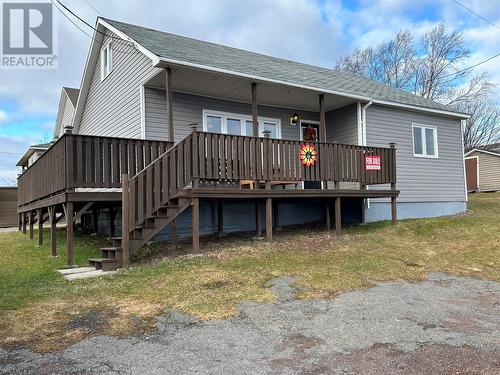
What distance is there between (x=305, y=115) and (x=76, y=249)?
8005mm

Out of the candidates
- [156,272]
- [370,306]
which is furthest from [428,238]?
[156,272]

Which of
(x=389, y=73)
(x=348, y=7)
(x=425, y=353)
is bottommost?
(x=425, y=353)

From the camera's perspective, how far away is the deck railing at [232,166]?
27.4 ft

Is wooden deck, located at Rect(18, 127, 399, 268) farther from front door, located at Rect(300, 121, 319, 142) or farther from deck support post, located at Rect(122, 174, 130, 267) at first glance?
front door, located at Rect(300, 121, 319, 142)

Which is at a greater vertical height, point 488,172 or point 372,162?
point 488,172

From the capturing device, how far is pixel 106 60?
1436 centimetres

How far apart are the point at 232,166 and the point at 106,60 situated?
7.41 m

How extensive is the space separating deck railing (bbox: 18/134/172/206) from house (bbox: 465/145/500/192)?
26.6 metres

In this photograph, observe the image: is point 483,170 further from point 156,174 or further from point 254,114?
point 156,174

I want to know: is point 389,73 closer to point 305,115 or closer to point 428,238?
point 305,115

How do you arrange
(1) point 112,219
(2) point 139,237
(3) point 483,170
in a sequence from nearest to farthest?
1. (2) point 139,237
2. (1) point 112,219
3. (3) point 483,170

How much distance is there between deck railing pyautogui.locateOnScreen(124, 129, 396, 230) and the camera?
8.35 metres

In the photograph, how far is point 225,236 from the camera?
11.2 metres

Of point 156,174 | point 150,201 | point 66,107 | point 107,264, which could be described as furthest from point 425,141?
point 66,107
